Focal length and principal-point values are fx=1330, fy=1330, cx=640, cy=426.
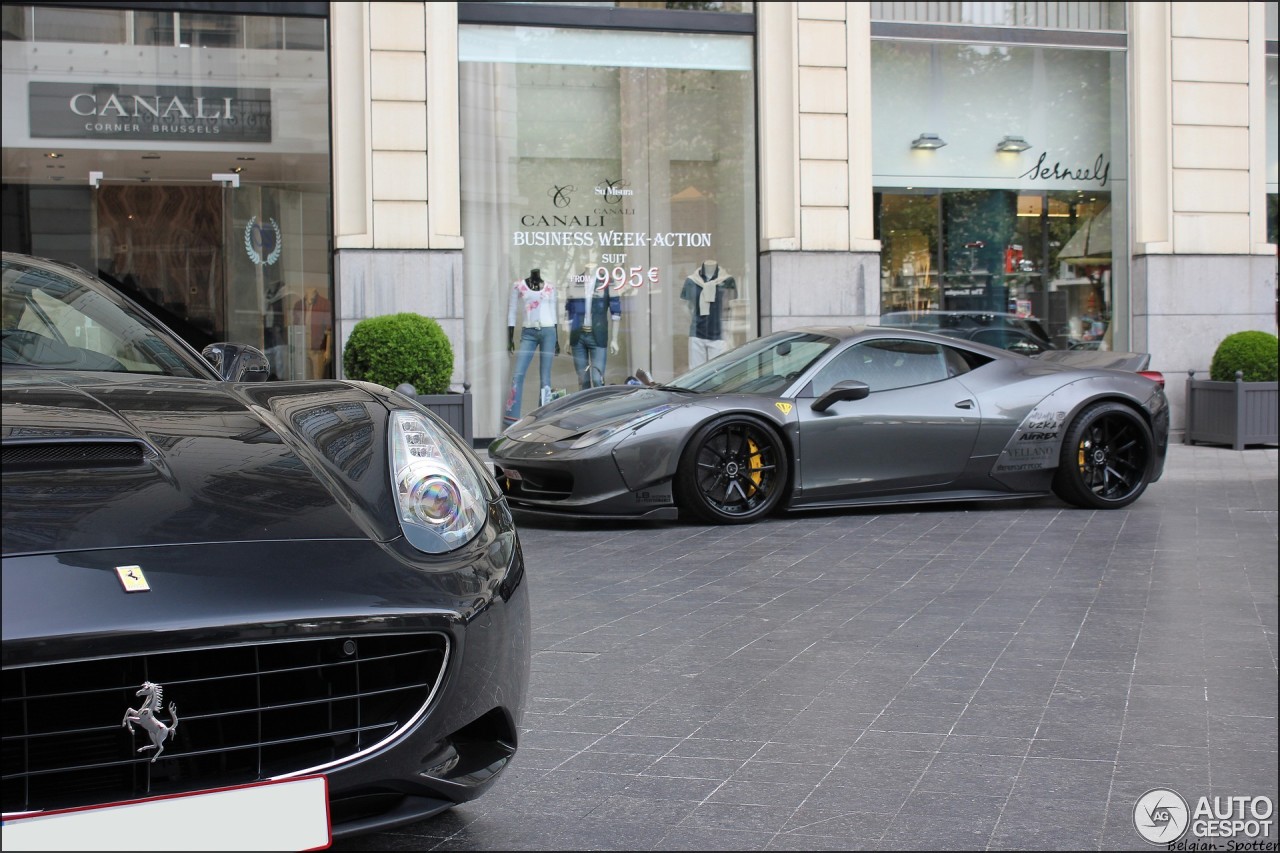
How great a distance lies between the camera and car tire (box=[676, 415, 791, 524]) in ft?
25.0

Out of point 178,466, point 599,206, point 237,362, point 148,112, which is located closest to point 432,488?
point 178,466

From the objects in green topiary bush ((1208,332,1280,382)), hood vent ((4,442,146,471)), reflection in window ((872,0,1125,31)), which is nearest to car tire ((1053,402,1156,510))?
green topiary bush ((1208,332,1280,382))

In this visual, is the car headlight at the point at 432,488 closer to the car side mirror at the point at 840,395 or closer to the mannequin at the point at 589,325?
the car side mirror at the point at 840,395

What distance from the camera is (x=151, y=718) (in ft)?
7.03

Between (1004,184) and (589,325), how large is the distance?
475 centimetres

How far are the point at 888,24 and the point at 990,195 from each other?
6.84 feet

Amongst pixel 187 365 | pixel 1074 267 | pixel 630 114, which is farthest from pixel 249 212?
pixel 187 365

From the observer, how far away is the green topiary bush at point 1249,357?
12.8 meters

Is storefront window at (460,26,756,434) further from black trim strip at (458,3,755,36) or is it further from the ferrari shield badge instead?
the ferrari shield badge

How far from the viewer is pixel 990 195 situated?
14.1 meters

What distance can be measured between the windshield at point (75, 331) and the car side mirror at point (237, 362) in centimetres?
9

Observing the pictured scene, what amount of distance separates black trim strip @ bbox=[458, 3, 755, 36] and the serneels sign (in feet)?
7.25

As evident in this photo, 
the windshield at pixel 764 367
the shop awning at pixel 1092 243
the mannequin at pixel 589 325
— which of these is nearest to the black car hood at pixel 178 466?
the windshield at pixel 764 367

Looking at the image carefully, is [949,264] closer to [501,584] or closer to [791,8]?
[791,8]
